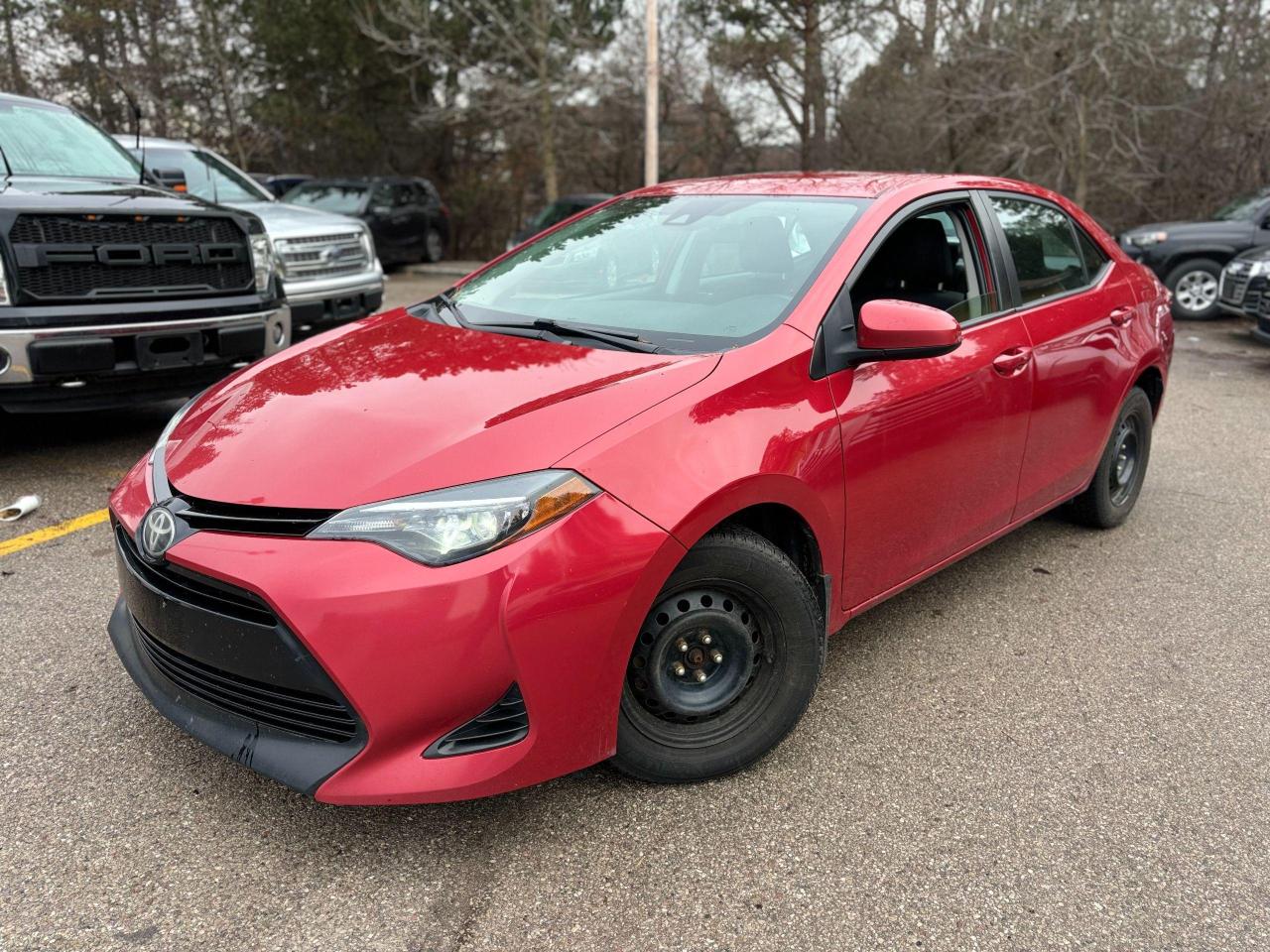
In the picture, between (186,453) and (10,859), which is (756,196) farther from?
(10,859)

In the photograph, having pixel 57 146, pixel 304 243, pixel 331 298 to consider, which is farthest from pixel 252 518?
pixel 304 243

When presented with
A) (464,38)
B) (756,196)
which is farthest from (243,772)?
(464,38)

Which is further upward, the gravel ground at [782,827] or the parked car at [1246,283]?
the parked car at [1246,283]

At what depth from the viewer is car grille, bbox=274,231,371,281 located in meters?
7.43

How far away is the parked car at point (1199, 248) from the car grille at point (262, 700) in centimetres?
1172

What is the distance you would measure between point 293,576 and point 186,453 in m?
0.74

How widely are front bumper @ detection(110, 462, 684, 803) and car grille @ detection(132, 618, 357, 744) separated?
0.04 meters

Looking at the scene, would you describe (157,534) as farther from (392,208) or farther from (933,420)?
(392,208)

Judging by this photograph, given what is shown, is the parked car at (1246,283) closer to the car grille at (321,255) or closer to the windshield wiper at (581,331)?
the car grille at (321,255)

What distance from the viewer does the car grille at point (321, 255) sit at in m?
7.43

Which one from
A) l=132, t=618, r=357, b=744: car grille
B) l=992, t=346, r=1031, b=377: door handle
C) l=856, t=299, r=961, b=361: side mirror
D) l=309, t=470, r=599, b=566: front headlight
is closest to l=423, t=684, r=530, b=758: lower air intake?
l=132, t=618, r=357, b=744: car grille

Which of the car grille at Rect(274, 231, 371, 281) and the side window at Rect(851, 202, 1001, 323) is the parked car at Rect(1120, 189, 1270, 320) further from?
the side window at Rect(851, 202, 1001, 323)

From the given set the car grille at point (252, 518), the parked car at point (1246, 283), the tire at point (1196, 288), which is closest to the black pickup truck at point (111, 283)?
the car grille at point (252, 518)

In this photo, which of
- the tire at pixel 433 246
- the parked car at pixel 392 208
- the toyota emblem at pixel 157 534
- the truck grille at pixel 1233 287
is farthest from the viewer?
the tire at pixel 433 246
